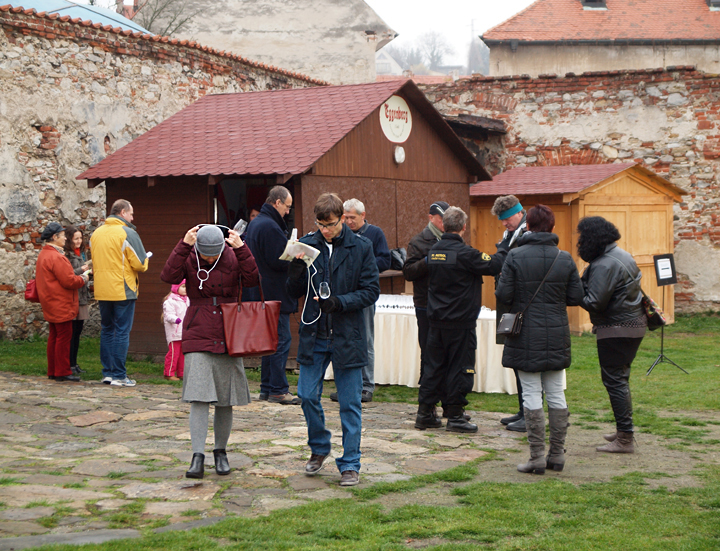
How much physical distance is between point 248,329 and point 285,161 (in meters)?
5.06

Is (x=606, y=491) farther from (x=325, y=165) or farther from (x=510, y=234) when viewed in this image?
(x=325, y=165)

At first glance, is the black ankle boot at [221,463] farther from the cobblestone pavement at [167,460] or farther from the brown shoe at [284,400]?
the brown shoe at [284,400]

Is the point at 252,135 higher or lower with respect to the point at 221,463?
higher

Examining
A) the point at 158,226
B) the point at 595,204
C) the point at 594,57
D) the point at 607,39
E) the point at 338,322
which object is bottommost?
the point at 338,322

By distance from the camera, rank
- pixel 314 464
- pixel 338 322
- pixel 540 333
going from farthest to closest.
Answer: pixel 540 333 → pixel 314 464 → pixel 338 322

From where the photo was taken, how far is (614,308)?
6340mm

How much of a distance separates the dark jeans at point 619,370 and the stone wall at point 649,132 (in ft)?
37.9

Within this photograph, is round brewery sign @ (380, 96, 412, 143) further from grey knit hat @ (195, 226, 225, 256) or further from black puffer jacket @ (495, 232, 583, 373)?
grey knit hat @ (195, 226, 225, 256)

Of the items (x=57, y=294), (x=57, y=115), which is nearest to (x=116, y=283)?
(x=57, y=294)

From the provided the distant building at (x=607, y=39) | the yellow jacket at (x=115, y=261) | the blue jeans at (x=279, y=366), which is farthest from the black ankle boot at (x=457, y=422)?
the distant building at (x=607, y=39)

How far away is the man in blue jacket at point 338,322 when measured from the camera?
5.34 m

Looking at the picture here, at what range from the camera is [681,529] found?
14.6 feet

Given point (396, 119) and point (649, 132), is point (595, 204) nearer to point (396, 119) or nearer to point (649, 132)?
point (649, 132)

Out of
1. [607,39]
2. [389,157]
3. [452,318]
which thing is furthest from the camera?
[607,39]
